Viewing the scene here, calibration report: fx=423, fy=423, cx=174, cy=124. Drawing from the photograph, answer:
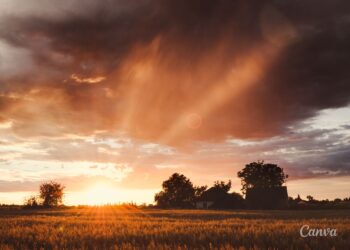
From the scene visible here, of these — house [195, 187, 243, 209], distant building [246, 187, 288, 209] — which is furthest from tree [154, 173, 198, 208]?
distant building [246, 187, 288, 209]

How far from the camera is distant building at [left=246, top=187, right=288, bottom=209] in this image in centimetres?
10675

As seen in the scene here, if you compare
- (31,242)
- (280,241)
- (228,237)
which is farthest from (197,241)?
(31,242)

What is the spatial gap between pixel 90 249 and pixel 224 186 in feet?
380

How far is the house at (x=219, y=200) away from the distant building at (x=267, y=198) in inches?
130

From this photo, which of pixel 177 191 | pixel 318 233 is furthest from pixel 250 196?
pixel 318 233

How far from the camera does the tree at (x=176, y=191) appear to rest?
146 meters

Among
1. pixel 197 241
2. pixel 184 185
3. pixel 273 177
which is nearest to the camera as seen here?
pixel 197 241

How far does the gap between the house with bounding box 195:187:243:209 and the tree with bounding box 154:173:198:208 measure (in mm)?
22803

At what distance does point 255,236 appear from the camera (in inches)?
627

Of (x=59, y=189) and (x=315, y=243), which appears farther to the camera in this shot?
(x=59, y=189)

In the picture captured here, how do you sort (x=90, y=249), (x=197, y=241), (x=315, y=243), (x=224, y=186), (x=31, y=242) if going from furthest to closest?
(x=224, y=186)
(x=31, y=242)
(x=197, y=241)
(x=90, y=249)
(x=315, y=243)

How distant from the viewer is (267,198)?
108188 mm

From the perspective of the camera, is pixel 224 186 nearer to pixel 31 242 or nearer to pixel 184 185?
pixel 184 185

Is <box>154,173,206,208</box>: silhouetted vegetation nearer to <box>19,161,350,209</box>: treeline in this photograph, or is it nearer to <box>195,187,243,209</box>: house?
<box>19,161,350,209</box>: treeline
